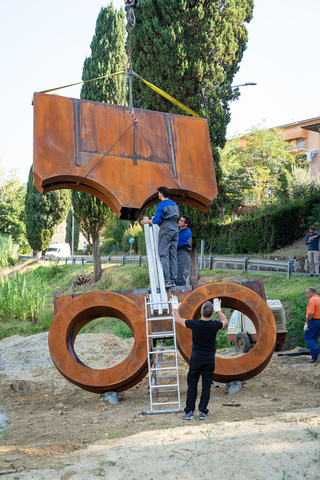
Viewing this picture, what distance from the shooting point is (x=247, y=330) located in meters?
11.1

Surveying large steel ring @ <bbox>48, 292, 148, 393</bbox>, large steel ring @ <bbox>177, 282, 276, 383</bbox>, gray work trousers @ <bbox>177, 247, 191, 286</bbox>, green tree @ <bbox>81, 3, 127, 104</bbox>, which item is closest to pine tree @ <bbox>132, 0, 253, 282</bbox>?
green tree @ <bbox>81, 3, 127, 104</bbox>

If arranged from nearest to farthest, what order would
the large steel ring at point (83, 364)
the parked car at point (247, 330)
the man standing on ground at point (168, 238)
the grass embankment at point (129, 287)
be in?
the large steel ring at point (83, 364)
the man standing on ground at point (168, 238)
the parked car at point (247, 330)
the grass embankment at point (129, 287)

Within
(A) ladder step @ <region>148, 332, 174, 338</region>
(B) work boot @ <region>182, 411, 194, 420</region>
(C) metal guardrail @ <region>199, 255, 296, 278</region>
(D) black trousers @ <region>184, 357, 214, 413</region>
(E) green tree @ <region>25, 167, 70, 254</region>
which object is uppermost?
(E) green tree @ <region>25, 167, 70, 254</region>

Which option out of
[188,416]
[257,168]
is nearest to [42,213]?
[257,168]

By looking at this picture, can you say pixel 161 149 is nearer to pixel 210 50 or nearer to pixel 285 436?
pixel 285 436

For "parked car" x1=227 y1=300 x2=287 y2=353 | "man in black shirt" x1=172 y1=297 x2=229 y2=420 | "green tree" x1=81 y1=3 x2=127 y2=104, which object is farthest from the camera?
"green tree" x1=81 y1=3 x2=127 y2=104

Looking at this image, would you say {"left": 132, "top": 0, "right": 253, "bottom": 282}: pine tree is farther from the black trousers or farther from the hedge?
the black trousers

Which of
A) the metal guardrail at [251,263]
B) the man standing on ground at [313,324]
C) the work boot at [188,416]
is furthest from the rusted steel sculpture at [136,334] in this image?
the metal guardrail at [251,263]

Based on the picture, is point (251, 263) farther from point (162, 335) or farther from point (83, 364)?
point (83, 364)

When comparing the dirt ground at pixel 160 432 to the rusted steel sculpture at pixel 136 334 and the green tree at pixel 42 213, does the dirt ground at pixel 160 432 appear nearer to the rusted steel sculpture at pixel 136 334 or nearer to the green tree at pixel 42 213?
the rusted steel sculpture at pixel 136 334

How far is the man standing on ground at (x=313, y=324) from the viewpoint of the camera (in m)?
9.43

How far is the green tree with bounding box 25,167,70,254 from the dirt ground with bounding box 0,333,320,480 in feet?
93.7

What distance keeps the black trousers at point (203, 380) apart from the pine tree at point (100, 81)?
59.0ft

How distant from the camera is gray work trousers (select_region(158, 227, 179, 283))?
25.1 feet
